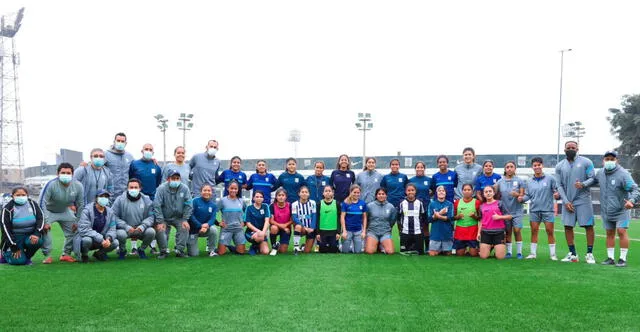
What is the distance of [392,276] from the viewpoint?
6508 millimetres

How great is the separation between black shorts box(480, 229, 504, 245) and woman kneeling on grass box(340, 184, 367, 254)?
6.54 ft

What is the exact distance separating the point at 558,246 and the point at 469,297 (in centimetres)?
793

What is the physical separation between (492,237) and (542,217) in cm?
84

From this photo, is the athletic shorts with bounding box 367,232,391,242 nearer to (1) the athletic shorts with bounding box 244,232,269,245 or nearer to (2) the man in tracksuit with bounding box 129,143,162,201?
(1) the athletic shorts with bounding box 244,232,269,245

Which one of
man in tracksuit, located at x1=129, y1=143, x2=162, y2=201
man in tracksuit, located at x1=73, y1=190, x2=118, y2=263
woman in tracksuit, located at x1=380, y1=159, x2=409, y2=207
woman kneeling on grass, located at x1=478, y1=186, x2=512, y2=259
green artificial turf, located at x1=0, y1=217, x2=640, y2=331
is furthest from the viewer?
woman in tracksuit, located at x1=380, y1=159, x2=409, y2=207

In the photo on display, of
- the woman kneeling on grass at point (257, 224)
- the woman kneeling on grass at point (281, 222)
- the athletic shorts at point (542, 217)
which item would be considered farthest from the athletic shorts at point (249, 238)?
the athletic shorts at point (542, 217)

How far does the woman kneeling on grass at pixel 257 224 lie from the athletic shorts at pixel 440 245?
2.81m

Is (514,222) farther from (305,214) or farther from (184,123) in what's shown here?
(184,123)

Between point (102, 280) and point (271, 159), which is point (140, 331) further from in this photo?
point (271, 159)

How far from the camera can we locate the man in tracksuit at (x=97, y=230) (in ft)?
25.9

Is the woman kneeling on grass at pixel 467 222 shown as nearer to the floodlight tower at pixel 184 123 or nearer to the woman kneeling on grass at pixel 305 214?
the woman kneeling on grass at pixel 305 214

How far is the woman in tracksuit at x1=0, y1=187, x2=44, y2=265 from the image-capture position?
7.49 meters

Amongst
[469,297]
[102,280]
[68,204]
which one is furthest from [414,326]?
[68,204]

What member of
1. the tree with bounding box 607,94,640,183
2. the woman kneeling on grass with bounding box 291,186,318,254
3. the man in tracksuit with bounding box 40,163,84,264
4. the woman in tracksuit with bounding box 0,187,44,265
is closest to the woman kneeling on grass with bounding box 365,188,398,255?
the woman kneeling on grass with bounding box 291,186,318,254
